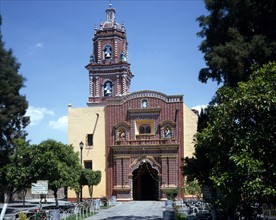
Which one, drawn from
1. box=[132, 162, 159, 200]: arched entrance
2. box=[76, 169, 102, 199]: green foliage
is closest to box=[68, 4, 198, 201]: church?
box=[132, 162, 159, 200]: arched entrance

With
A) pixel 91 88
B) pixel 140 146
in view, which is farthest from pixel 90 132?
pixel 91 88

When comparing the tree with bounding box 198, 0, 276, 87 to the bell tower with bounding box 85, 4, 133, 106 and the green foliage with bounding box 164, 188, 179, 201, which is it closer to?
the green foliage with bounding box 164, 188, 179, 201

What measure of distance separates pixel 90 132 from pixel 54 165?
53.9 feet

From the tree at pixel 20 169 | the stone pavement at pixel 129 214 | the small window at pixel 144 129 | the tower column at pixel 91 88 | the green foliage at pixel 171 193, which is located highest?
the tower column at pixel 91 88

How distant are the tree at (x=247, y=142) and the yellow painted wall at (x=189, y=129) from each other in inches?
854

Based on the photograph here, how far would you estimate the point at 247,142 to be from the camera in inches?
417

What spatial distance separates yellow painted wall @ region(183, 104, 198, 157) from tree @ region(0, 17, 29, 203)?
13.1 m

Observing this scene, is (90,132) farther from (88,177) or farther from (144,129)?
(88,177)

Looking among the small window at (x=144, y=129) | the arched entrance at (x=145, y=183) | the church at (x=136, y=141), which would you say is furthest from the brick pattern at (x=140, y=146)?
the arched entrance at (x=145, y=183)

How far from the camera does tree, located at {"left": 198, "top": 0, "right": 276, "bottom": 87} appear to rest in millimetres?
17531

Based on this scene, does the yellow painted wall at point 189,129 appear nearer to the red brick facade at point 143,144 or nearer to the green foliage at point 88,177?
the red brick facade at point 143,144

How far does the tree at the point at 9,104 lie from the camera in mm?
25891

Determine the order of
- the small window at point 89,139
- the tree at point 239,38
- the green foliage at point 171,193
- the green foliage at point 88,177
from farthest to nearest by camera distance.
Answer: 1. the small window at point 89,139
2. the green foliage at point 171,193
3. the green foliage at point 88,177
4. the tree at point 239,38

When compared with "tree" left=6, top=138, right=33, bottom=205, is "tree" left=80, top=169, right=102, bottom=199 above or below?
below
